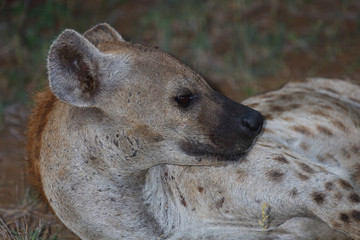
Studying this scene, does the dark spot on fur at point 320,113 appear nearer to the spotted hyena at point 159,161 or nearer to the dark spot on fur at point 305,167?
the spotted hyena at point 159,161

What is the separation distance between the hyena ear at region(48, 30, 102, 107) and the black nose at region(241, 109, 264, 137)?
0.67 meters

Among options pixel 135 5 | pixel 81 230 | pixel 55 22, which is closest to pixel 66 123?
pixel 81 230

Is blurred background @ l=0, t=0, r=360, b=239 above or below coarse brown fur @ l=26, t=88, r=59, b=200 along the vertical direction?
below

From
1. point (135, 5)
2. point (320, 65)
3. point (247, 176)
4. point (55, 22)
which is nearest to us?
point (247, 176)

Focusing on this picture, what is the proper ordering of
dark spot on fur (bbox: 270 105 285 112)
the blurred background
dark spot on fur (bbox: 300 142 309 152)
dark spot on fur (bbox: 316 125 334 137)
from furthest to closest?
1. the blurred background
2. dark spot on fur (bbox: 270 105 285 112)
3. dark spot on fur (bbox: 316 125 334 137)
4. dark spot on fur (bbox: 300 142 309 152)

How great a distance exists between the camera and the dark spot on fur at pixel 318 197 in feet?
8.96

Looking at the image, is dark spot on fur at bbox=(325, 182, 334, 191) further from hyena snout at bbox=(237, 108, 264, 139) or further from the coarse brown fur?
the coarse brown fur

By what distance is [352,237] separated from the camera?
109 inches

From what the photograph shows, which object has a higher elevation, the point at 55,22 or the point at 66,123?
the point at 66,123

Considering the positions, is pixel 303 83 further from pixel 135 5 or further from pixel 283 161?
pixel 135 5

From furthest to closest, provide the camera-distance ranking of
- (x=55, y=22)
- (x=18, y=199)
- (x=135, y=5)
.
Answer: (x=135, y=5)
(x=55, y=22)
(x=18, y=199)

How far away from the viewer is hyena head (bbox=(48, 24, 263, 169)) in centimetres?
257

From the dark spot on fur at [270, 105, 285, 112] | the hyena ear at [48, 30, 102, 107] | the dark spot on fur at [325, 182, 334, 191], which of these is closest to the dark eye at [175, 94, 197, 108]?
the hyena ear at [48, 30, 102, 107]

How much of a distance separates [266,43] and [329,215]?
3247mm
